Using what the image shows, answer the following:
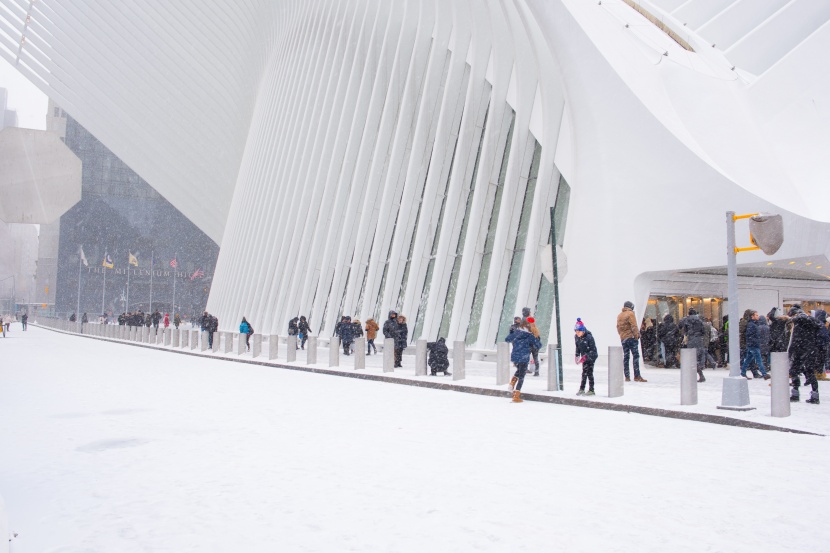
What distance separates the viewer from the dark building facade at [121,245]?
90000 mm

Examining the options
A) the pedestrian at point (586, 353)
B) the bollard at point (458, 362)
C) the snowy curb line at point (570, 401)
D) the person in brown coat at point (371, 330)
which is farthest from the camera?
the person in brown coat at point (371, 330)

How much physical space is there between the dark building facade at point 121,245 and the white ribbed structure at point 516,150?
178ft

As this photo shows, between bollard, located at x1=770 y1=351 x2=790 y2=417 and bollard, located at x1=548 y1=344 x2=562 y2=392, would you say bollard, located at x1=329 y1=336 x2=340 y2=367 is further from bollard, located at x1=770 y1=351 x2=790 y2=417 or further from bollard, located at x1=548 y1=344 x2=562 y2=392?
bollard, located at x1=770 y1=351 x2=790 y2=417

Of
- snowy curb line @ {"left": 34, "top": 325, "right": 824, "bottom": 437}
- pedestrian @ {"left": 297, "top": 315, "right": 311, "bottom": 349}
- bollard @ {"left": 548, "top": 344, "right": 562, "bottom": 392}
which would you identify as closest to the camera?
snowy curb line @ {"left": 34, "top": 325, "right": 824, "bottom": 437}

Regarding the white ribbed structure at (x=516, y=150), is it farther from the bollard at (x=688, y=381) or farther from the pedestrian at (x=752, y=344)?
the bollard at (x=688, y=381)

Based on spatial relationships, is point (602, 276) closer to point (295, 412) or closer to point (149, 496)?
point (295, 412)

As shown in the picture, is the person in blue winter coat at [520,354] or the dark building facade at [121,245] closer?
the person in blue winter coat at [520,354]

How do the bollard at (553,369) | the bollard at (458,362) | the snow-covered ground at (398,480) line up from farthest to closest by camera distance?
the bollard at (458,362) → the bollard at (553,369) → the snow-covered ground at (398,480)

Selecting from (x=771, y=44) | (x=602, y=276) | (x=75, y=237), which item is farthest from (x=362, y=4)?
(x=75, y=237)

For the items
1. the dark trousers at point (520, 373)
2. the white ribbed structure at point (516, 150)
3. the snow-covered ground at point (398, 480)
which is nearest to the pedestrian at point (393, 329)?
the white ribbed structure at point (516, 150)

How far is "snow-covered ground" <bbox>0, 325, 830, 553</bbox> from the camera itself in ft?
14.0

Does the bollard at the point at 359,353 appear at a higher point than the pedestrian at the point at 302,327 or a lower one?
lower

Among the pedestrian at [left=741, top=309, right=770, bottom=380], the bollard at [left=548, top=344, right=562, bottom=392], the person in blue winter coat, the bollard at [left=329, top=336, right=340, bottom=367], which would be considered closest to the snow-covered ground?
the person in blue winter coat

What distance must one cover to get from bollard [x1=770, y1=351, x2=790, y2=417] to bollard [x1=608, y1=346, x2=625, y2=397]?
2486 millimetres
